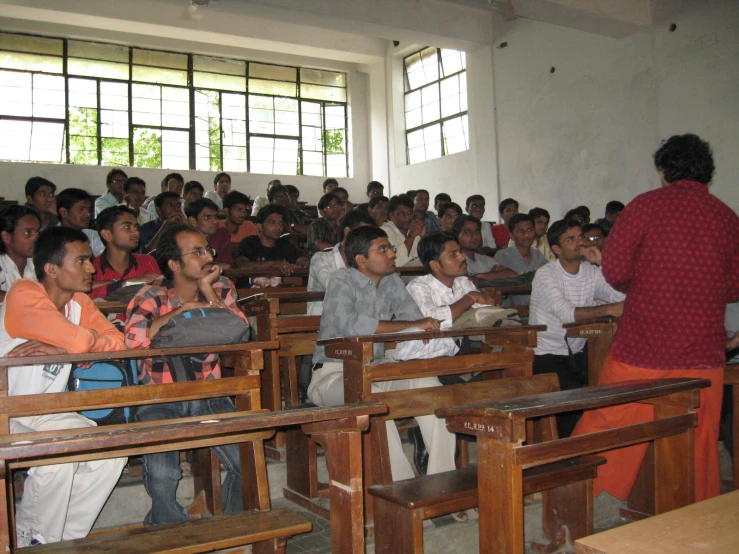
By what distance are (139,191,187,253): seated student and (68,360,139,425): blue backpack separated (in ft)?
7.99

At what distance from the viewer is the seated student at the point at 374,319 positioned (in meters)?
2.78

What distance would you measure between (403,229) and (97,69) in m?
7.02

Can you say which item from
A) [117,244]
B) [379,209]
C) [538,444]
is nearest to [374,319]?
[538,444]

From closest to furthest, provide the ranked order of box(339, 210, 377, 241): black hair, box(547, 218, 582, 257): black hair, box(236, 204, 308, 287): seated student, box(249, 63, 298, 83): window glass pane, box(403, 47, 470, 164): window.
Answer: box(547, 218, 582, 257): black hair
box(339, 210, 377, 241): black hair
box(236, 204, 308, 287): seated student
box(403, 47, 470, 164): window
box(249, 63, 298, 83): window glass pane

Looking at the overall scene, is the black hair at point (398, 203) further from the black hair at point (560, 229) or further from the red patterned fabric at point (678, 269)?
the red patterned fabric at point (678, 269)

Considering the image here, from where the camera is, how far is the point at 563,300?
11.5 ft

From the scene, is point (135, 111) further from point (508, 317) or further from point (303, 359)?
point (508, 317)

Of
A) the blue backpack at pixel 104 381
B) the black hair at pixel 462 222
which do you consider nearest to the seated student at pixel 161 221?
the black hair at pixel 462 222

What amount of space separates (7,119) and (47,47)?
50.7 inches

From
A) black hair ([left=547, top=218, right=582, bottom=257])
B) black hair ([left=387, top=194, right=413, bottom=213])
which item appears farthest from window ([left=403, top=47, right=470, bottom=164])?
black hair ([left=547, top=218, right=582, bottom=257])

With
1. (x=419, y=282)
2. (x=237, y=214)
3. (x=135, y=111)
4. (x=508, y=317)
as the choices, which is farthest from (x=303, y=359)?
(x=135, y=111)

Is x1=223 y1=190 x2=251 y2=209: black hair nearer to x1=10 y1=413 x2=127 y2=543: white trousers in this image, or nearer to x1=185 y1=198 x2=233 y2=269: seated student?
x1=185 y1=198 x2=233 y2=269: seated student

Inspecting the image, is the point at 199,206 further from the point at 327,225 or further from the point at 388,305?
the point at 388,305

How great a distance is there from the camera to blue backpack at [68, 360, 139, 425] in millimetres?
2572
